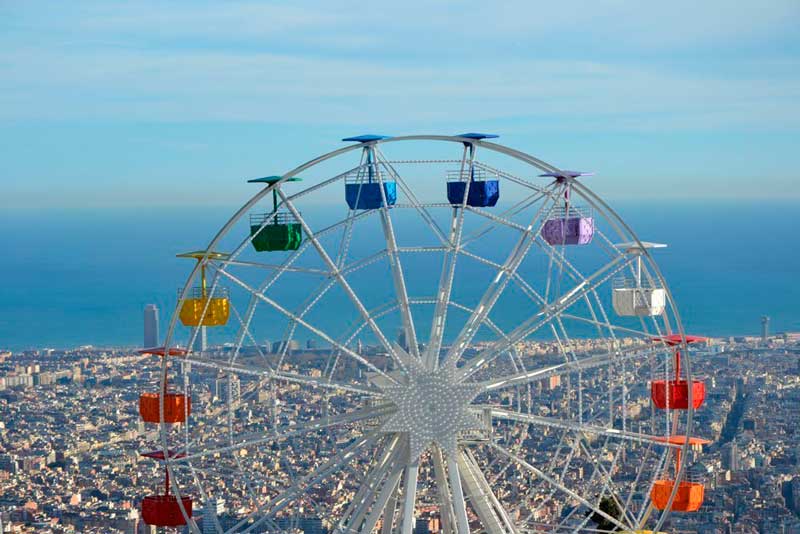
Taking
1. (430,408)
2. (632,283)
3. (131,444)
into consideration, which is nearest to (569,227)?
(632,283)

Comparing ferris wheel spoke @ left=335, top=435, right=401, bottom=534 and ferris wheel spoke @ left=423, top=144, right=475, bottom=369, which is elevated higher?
ferris wheel spoke @ left=423, top=144, right=475, bottom=369

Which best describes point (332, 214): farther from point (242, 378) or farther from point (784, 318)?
point (242, 378)

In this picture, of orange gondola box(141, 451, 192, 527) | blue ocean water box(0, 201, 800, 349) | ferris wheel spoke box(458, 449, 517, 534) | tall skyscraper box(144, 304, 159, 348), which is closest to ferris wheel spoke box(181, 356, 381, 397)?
ferris wheel spoke box(458, 449, 517, 534)

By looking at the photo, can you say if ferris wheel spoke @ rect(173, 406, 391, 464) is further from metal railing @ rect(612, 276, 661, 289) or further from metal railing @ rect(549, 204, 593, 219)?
metal railing @ rect(612, 276, 661, 289)

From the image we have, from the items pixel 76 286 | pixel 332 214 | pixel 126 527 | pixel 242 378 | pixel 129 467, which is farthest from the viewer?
pixel 332 214

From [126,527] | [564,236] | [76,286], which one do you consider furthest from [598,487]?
→ [76,286]

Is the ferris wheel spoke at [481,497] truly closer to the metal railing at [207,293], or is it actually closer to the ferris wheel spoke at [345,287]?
the ferris wheel spoke at [345,287]
